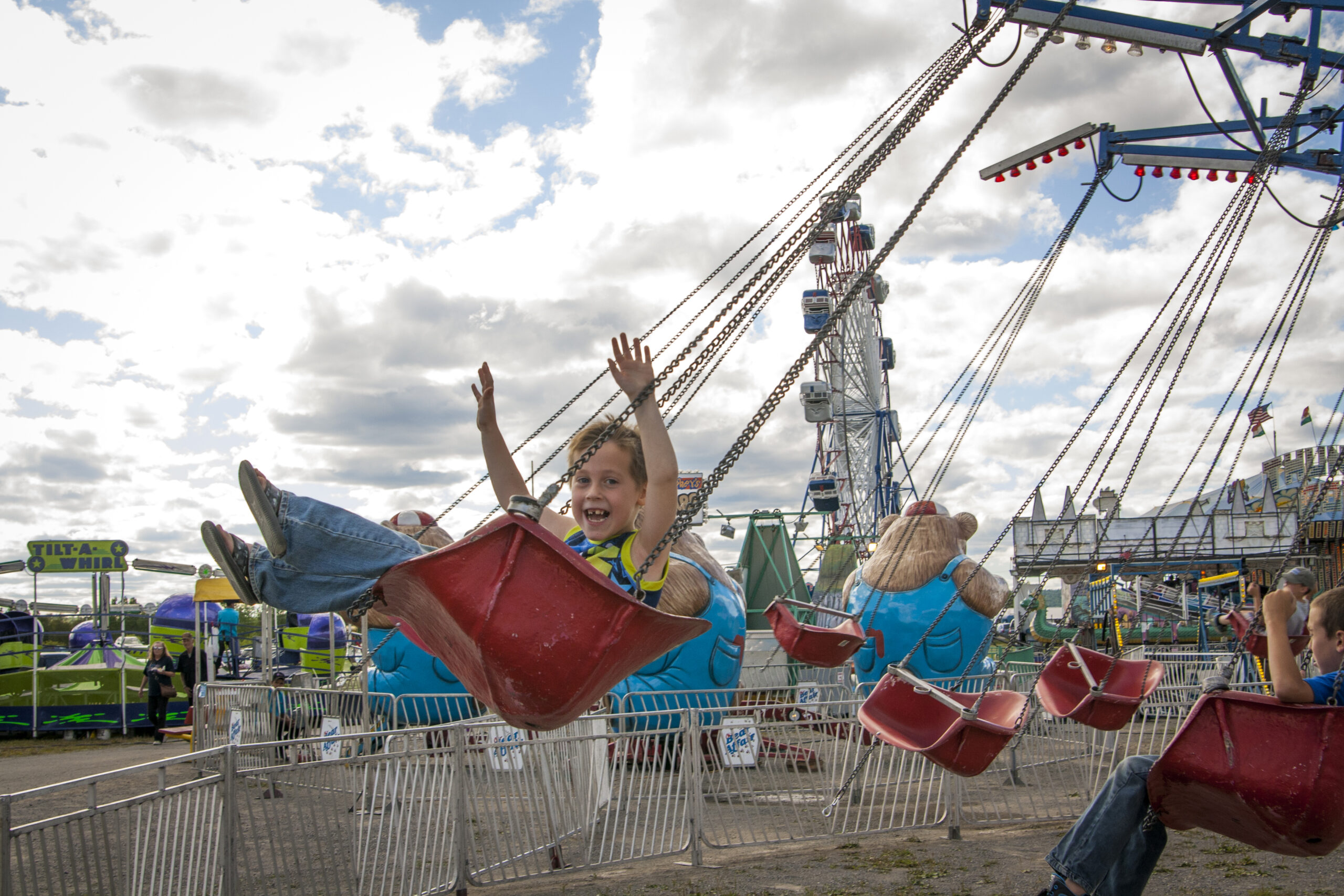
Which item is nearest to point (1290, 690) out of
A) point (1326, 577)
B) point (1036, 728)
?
point (1036, 728)

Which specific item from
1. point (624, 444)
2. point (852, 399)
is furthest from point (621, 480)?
point (852, 399)

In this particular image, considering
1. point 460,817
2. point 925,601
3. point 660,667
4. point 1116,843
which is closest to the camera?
point 1116,843

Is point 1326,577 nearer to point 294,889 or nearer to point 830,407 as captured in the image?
point 830,407

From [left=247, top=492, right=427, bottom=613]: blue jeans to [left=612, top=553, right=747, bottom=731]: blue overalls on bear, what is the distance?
16.5 feet

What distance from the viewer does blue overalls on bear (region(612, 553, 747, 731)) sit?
8.11 m

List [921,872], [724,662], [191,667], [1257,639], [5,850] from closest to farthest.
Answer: [5,850] < [921,872] < [1257,639] < [724,662] < [191,667]

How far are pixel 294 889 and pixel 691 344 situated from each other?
9.40ft

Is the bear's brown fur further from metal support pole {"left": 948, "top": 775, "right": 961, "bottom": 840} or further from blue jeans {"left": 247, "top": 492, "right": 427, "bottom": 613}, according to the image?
blue jeans {"left": 247, "top": 492, "right": 427, "bottom": 613}

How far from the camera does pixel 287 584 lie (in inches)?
109

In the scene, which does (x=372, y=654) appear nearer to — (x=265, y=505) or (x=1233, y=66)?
(x=265, y=505)

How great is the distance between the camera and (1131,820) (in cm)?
317

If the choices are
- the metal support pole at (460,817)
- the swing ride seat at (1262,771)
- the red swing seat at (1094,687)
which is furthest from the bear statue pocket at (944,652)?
the swing ride seat at (1262,771)

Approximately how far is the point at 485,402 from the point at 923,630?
7.73 m

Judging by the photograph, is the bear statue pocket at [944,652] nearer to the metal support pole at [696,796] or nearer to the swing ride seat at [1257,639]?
the swing ride seat at [1257,639]
